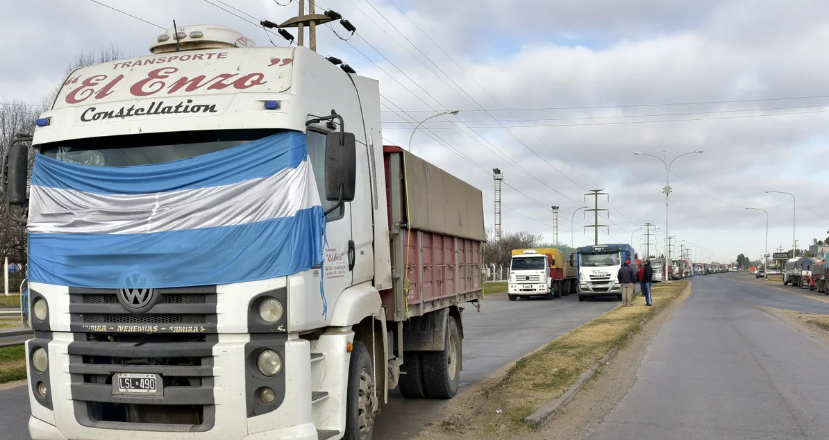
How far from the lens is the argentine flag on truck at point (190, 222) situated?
485cm

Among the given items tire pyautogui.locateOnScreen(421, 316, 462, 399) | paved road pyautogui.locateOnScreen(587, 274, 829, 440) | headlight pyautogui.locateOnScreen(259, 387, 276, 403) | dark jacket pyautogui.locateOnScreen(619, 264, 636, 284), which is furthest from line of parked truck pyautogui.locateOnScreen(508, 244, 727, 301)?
headlight pyautogui.locateOnScreen(259, 387, 276, 403)

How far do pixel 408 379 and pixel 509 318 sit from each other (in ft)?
50.5

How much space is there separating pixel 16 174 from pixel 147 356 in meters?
2.06

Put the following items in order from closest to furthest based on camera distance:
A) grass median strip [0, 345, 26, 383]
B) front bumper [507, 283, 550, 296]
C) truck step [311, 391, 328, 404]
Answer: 1. truck step [311, 391, 328, 404]
2. grass median strip [0, 345, 26, 383]
3. front bumper [507, 283, 550, 296]

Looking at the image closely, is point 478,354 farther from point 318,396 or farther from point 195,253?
point 195,253

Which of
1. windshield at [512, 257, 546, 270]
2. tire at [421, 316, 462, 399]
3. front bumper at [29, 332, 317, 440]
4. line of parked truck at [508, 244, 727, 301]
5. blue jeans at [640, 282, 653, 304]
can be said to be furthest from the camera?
windshield at [512, 257, 546, 270]

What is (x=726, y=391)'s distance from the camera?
30.8 ft

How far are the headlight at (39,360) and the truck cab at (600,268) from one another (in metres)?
32.0

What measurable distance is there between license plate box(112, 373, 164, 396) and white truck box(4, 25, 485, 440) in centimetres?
1

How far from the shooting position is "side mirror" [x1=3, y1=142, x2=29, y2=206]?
5684 millimetres

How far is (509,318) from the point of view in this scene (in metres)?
24.0

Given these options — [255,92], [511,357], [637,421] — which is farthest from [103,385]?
[511,357]

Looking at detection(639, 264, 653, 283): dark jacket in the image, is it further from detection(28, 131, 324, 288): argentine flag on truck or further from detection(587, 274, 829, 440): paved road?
detection(28, 131, 324, 288): argentine flag on truck

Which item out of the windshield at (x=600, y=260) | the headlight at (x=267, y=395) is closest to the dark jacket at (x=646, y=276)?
the windshield at (x=600, y=260)
